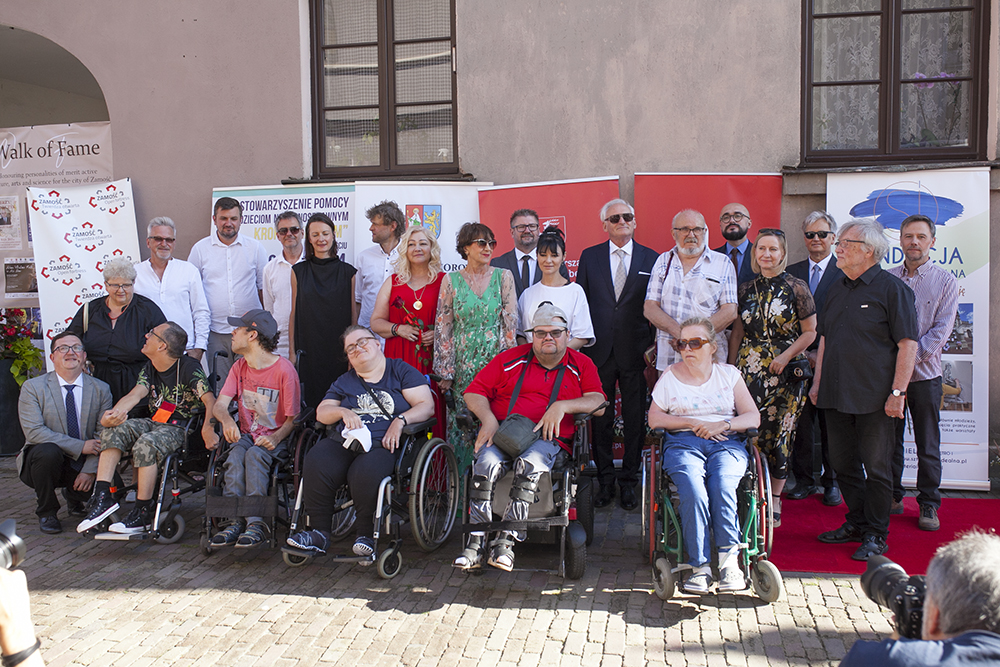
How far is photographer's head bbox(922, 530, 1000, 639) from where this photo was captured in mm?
1411

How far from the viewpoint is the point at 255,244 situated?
20.4 ft

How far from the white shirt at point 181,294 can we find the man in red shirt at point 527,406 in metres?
2.75

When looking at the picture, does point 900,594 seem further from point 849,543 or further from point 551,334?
point 849,543

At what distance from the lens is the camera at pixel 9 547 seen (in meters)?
1.90

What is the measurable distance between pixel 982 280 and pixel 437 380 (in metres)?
3.98

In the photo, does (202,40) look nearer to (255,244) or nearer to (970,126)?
(255,244)

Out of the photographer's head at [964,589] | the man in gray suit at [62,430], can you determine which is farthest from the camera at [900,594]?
the man in gray suit at [62,430]

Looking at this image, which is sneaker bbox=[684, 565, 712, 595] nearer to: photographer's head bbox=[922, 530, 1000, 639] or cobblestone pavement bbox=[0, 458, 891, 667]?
cobblestone pavement bbox=[0, 458, 891, 667]

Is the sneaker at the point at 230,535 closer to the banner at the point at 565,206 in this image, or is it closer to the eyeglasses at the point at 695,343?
the eyeglasses at the point at 695,343

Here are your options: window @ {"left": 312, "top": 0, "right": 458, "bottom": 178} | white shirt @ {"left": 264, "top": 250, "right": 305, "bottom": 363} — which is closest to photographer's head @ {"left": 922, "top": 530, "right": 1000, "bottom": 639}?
white shirt @ {"left": 264, "top": 250, "right": 305, "bottom": 363}

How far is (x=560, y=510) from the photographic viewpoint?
147 inches

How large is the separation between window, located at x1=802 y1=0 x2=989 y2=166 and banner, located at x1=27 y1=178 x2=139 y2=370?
6187mm

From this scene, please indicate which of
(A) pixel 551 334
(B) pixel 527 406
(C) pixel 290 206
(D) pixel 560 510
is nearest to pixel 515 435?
(B) pixel 527 406

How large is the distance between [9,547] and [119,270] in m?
3.52
